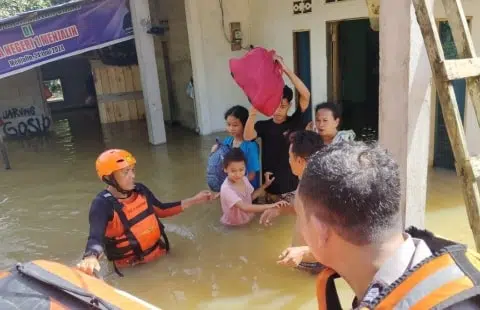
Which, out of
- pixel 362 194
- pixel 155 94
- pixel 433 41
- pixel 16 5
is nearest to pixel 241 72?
pixel 433 41

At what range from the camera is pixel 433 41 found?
7.54 ft

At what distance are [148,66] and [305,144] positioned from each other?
18.3 ft

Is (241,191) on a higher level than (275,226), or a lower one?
higher

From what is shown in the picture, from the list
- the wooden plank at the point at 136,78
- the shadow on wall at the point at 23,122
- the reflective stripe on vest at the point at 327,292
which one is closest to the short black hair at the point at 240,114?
the reflective stripe on vest at the point at 327,292

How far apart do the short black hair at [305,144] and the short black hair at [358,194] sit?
185 cm

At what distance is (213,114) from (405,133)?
6.38 metres

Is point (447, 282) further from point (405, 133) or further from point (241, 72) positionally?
point (241, 72)

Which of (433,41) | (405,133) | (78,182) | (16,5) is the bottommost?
(78,182)

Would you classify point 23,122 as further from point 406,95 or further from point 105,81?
point 406,95

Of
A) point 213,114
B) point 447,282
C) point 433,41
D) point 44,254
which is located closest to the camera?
point 447,282

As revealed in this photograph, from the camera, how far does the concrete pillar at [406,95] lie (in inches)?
100

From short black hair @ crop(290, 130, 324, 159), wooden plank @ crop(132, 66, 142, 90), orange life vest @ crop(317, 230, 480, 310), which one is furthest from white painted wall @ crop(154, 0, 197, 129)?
orange life vest @ crop(317, 230, 480, 310)

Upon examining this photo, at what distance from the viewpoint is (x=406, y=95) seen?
8.57 feet

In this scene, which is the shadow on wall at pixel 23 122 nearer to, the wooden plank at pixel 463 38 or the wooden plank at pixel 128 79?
the wooden plank at pixel 128 79
